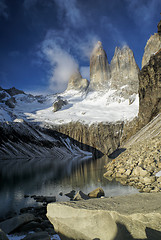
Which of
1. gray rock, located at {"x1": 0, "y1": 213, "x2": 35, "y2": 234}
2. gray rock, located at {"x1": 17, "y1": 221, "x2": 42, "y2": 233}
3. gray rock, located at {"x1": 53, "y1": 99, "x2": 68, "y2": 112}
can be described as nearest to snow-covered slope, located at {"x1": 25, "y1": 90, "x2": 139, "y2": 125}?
gray rock, located at {"x1": 53, "y1": 99, "x2": 68, "y2": 112}

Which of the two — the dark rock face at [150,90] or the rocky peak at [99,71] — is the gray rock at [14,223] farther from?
the rocky peak at [99,71]

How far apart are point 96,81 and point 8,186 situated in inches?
6409

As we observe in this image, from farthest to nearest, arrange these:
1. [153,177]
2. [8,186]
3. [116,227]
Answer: [8,186] → [153,177] → [116,227]

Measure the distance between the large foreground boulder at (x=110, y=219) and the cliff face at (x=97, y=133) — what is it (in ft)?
308

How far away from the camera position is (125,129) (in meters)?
101

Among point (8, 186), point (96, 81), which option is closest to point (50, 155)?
point (8, 186)

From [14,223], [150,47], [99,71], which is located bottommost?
[14,223]

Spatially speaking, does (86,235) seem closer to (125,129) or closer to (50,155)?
(50,155)

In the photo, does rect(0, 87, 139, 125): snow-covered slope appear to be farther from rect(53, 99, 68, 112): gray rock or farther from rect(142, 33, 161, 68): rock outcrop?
rect(142, 33, 161, 68): rock outcrop

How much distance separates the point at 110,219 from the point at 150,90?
208ft

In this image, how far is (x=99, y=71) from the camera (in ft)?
560

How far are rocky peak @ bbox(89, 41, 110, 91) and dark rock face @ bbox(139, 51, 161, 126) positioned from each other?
10320cm

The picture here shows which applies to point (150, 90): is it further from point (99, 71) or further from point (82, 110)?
point (99, 71)

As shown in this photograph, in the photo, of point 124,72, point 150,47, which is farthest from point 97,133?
point 124,72
